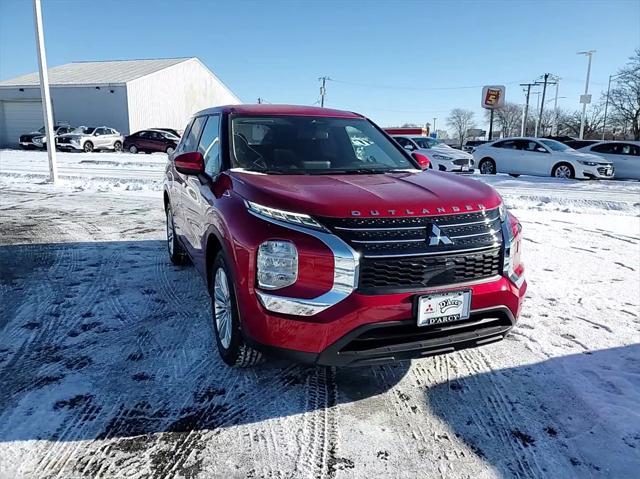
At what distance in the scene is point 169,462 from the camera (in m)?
2.29

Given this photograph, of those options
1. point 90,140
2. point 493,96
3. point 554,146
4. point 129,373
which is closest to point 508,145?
point 554,146

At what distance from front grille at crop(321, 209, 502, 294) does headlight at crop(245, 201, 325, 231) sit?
2.3 inches

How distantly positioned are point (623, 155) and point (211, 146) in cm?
1857

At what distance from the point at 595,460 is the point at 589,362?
1.13 metres

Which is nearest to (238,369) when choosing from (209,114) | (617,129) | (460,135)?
(209,114)

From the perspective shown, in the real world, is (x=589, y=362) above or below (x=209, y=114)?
below

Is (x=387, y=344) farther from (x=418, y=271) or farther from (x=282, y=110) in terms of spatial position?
(x=282, y=110)

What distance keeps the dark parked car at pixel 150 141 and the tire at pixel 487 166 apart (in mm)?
17039

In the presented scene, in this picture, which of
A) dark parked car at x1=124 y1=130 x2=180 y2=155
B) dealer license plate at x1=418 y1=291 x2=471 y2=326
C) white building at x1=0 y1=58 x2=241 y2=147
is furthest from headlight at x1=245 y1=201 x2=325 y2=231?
white building at x1=0 y1=58 x2=241 y2=147

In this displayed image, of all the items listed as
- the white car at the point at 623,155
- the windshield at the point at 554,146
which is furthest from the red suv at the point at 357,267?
the white car at the point at 623,155

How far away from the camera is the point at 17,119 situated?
36125mm

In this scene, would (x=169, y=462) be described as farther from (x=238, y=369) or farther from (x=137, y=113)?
(x=137, y=113)

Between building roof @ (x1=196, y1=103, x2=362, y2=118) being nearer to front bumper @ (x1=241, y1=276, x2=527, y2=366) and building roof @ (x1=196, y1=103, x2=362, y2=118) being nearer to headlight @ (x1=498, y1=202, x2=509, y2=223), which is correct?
headlight @ (x1=498, y1=202, x2=509, y2=223)

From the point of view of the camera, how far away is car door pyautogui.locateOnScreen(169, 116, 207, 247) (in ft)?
14.6
